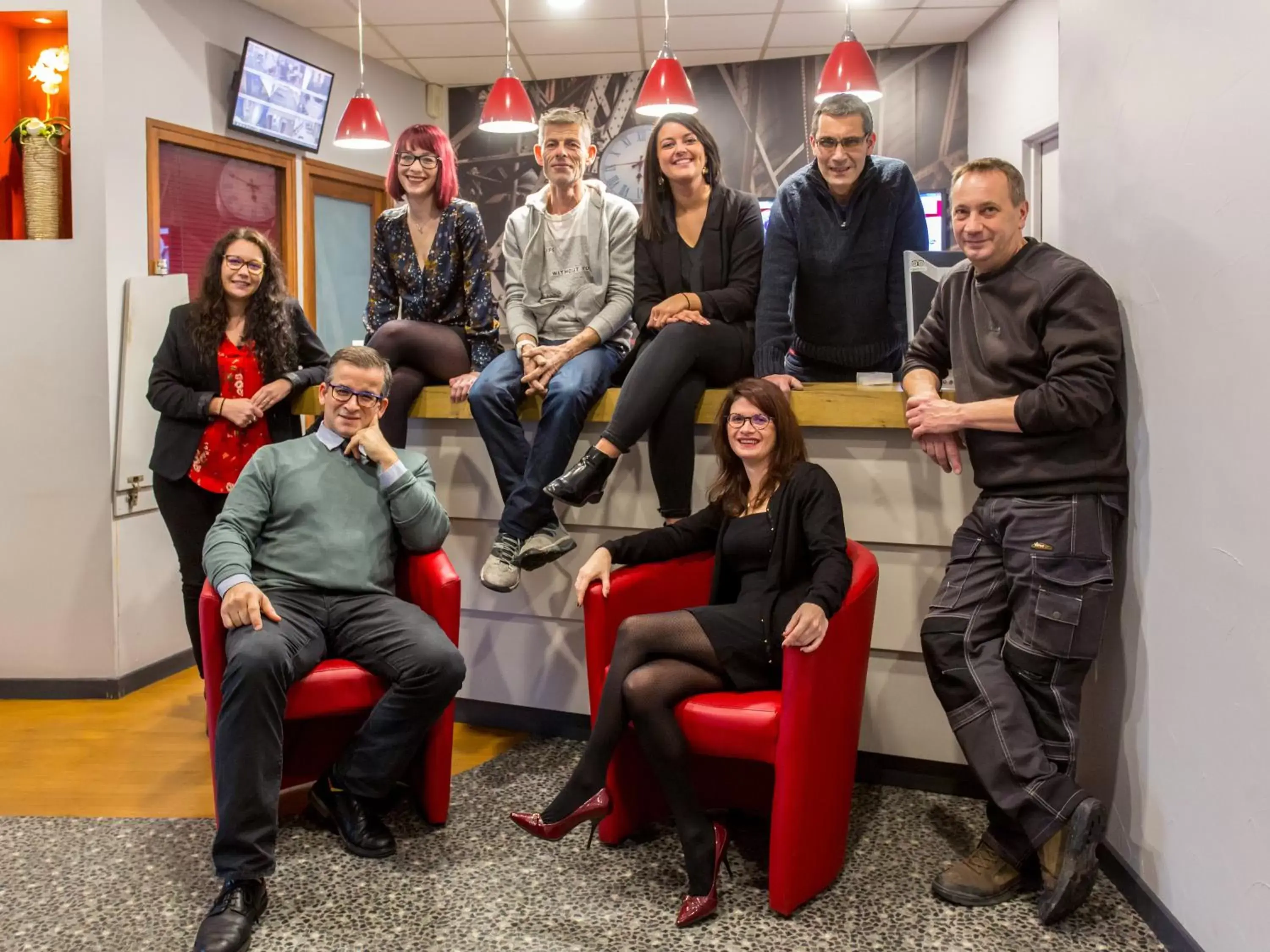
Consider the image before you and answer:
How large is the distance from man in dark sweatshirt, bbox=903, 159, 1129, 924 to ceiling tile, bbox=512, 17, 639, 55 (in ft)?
13.1

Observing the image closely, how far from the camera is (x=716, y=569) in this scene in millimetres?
2426

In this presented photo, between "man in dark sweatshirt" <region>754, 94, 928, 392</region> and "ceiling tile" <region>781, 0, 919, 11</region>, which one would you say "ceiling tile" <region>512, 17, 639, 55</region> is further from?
"man in dark sweatshirt" <region>754, 94, 928, 392</region>

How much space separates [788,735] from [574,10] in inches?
175

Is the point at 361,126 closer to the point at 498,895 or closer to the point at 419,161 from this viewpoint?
the point at 419,161

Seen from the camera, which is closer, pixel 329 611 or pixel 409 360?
pixel 329 611

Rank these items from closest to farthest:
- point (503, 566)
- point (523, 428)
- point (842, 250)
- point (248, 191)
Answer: point (503, 566)
point (842, 250)
point (523, 428)
point (248, 191)

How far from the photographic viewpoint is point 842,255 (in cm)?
286

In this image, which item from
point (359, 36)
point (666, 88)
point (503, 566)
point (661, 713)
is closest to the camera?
point (661, 713)

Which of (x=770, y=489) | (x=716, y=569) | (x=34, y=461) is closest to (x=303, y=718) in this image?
(x=716, y=569)

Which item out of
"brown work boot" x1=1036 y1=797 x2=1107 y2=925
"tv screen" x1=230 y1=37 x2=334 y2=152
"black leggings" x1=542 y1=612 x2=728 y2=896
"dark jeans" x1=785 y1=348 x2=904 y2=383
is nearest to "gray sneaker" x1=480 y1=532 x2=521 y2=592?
"black leggings" x1=542 y1=612 x2=728 y2=896

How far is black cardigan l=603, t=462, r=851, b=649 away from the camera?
2.20 meters

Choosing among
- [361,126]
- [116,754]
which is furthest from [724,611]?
[361,126]

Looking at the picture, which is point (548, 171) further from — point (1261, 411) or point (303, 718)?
point (1261, 411)

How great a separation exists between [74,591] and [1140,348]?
3611mm
